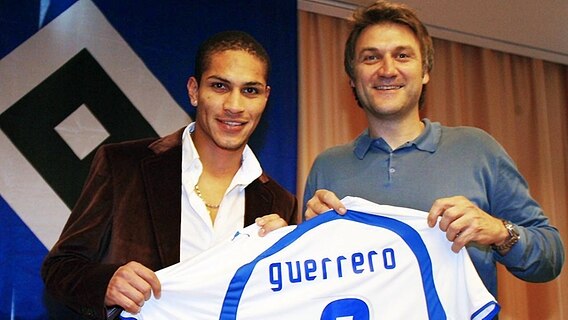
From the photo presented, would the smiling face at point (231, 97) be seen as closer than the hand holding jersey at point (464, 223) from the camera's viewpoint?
No

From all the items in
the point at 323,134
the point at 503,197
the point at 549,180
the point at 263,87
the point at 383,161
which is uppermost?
the point at 263,87

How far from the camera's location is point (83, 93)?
9.80 feet

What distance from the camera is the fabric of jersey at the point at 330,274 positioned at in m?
1.56

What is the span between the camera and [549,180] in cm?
422

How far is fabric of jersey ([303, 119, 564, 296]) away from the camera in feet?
5.23

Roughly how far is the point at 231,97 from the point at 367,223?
1.53 ft

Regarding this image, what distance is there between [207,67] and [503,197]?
2.55 ft

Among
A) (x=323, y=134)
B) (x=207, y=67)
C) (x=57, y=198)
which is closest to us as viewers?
(x=207, y=67)

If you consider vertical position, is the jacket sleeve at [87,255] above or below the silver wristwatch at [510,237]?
above

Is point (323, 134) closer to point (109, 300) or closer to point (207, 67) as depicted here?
point (207, 67)

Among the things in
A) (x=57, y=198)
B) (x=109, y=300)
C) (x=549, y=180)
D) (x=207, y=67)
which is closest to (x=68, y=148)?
(x=57, y=198)

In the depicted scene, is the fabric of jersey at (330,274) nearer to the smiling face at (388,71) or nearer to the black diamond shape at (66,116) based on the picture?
the smiling face at (388,71)

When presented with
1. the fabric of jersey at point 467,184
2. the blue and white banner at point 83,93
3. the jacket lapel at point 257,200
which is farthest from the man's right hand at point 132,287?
the blue and white banner at point 83,93

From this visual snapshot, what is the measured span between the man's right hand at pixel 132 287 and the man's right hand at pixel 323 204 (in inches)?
14.5
